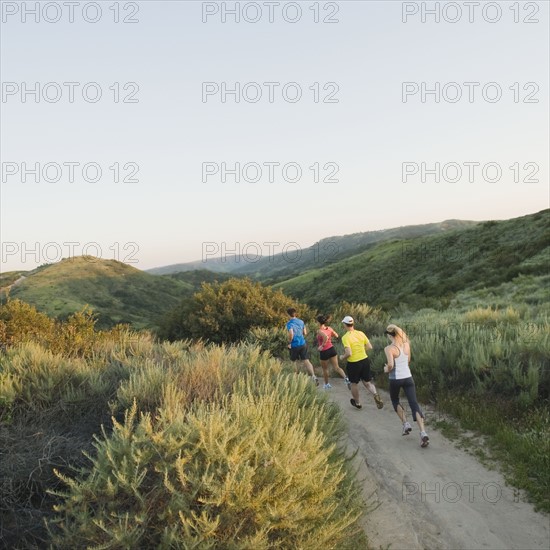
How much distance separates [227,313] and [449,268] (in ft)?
79.8

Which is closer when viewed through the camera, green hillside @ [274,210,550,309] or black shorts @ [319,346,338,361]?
black shorts @ [319,346,338,361]

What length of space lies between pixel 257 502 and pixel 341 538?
1184 millimetres

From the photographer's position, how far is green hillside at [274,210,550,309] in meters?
26.2

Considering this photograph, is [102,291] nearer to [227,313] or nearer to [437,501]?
[227,313]

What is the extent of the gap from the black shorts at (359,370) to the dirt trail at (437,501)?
68.2 inches

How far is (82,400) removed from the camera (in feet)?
21.3

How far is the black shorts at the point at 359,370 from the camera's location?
903 centimetres

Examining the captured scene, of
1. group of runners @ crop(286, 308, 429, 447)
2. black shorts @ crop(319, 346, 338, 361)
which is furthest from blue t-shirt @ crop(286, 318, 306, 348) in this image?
black shorts @ crop(319, 346, 338, 361)

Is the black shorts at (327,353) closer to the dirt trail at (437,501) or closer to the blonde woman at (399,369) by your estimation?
the blonde woman at (399,369)

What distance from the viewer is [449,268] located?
3594 centimetres

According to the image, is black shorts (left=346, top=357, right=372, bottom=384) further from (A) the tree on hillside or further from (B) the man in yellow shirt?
(A) the tree on hillside

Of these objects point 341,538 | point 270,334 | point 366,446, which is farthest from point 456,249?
→ point 341,538

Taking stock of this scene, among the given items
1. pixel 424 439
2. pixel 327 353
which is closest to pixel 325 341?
pixel 327 353

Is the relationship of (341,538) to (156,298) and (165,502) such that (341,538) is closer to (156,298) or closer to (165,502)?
(165,502)
